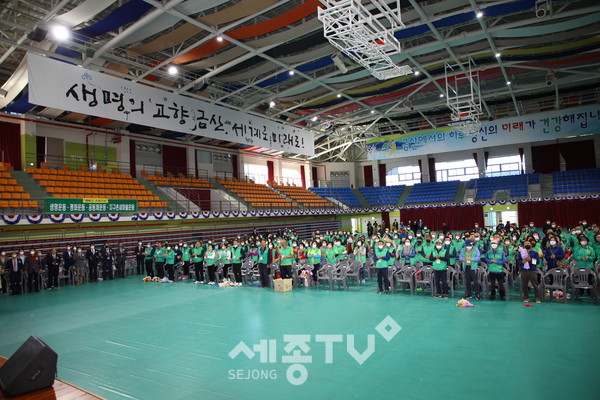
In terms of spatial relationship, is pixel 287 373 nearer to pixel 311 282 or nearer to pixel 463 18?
pixel 311 282

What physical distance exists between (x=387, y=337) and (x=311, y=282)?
564cm

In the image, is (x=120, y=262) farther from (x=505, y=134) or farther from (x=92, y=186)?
(x=505, y=134)

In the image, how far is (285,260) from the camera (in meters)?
11.3

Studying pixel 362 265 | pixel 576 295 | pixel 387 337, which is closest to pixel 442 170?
pixel 362 265

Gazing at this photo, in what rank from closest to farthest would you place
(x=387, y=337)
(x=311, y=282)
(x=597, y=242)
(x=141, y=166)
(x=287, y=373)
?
(x=287, y=373), (x=387, y=337), (x=597, y=242), (x=311, y=282), (x=141, y=166)

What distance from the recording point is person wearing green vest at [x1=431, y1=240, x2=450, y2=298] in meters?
8.79

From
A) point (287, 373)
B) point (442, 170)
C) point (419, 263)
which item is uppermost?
point (442, 170)

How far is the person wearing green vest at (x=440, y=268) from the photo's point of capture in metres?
8.79

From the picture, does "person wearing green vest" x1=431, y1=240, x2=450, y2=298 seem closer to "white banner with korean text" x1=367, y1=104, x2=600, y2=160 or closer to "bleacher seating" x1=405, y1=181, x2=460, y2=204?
"white banner with korean text" x1=367, y1=104, x2=600, y2=160

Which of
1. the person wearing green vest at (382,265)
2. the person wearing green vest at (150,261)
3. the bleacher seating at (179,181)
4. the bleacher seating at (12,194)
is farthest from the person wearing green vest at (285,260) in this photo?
the bleacher seating at (179,181)

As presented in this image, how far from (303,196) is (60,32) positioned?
20.7m

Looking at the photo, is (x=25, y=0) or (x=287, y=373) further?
(x=25, y=0)

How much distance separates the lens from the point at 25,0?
12164mm

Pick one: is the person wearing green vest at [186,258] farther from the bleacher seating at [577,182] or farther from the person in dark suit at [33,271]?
the bleacher seating at [577,182]
